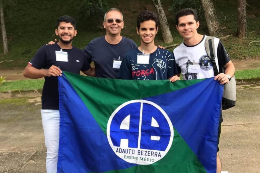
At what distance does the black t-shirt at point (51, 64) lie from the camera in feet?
9.87

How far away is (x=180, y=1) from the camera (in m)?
14.3

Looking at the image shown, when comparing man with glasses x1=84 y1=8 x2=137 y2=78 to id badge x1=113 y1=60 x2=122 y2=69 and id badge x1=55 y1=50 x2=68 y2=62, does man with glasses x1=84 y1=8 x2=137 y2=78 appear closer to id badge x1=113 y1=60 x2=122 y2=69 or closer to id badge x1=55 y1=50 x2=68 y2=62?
id badge x1=113 y1=60 x2=122 y2=69

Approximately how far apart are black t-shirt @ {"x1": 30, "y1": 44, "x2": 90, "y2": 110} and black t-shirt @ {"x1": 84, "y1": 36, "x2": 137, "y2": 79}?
0.92 feet

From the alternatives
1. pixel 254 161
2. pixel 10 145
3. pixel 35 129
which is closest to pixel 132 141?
pixel 254 161

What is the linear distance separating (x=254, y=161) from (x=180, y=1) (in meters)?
11.8

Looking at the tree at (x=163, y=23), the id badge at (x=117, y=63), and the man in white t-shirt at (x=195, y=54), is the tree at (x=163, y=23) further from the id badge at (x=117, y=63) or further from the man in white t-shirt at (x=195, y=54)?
the man in white t-shirt at (x=195, y=54)

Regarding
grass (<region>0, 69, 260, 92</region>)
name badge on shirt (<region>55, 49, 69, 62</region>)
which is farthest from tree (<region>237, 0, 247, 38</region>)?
name badge on shirt (<region>55, 49, 69, 62</region>)

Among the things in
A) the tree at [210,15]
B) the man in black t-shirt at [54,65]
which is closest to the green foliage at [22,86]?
the man in black t-shirt at [54,65]

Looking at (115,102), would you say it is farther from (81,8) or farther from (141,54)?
(81,8)

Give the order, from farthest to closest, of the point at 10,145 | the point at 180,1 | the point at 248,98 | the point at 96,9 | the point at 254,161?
the point at 96,9 < the point at 180,1 < the point at 248,98 < the point at 10,145 < the point at 254,161

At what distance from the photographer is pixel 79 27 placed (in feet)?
62.5

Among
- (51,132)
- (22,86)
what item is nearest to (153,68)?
(51,132)

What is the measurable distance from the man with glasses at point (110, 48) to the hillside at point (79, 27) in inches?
400

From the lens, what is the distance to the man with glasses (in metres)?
3.29
